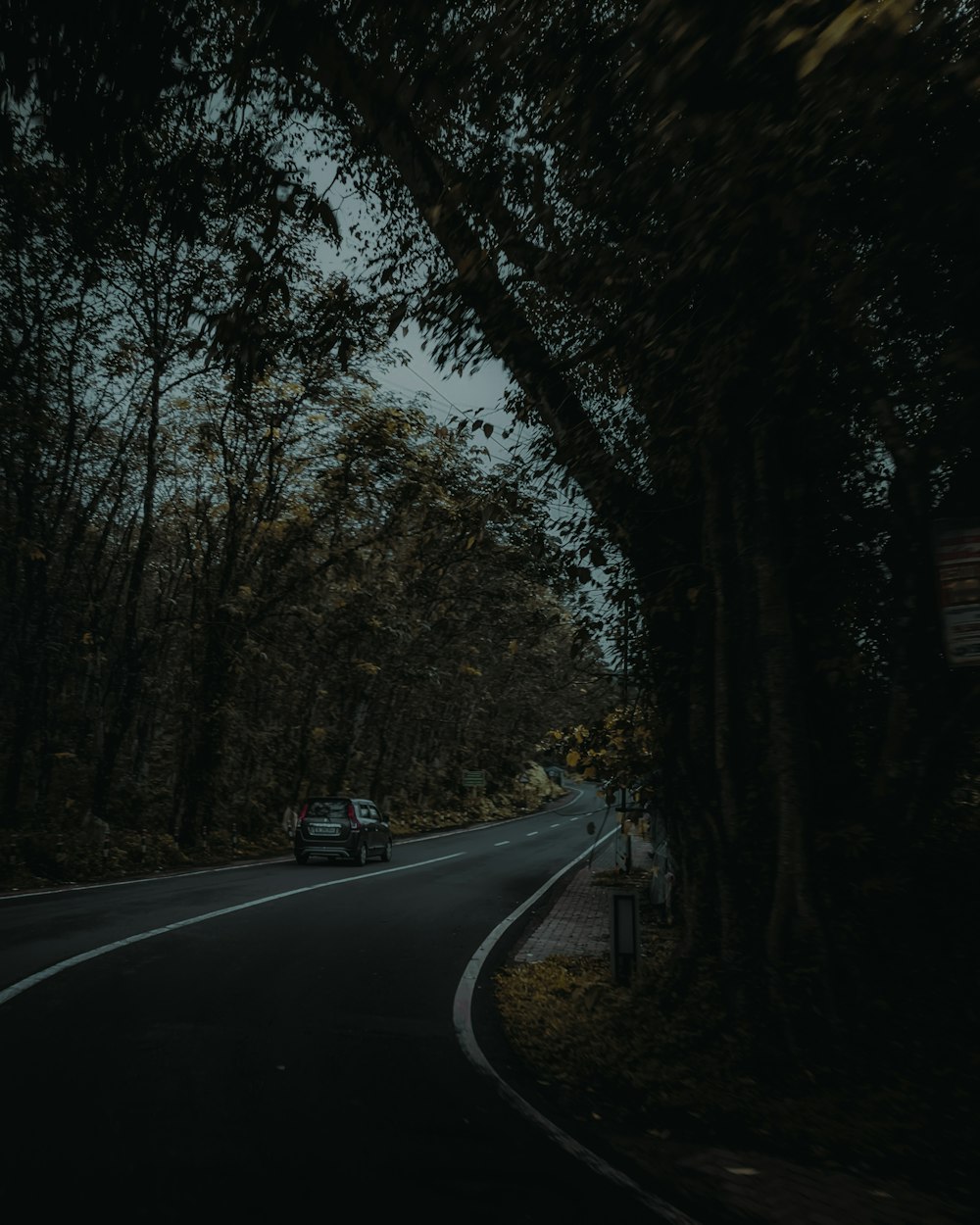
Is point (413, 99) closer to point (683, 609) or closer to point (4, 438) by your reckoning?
point (683, 609)

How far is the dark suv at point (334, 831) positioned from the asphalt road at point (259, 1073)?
28.0ft

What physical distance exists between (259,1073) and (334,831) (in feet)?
51.3

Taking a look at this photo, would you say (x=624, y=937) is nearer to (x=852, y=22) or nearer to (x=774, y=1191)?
A: (x=774, y=1191)

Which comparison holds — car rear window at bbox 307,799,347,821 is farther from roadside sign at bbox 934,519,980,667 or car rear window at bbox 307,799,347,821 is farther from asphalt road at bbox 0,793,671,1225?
roadside sign at bbox 934,519,980,667

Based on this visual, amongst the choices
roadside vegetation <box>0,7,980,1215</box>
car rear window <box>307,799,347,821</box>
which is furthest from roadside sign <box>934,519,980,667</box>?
car rear window <box>307,799,347,821</box>

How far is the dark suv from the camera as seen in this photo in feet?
68.0

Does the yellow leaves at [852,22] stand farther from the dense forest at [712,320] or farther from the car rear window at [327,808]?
the car rear window at [327,808]

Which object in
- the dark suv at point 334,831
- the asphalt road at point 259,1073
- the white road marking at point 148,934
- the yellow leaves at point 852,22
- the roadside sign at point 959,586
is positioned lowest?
the asphalt road at point 259,1073


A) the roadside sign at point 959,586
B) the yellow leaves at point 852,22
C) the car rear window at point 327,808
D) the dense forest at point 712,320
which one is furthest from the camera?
the car rear window at point 327,808

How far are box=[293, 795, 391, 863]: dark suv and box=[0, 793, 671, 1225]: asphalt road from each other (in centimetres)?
854

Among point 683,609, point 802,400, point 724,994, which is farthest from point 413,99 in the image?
point 724,994

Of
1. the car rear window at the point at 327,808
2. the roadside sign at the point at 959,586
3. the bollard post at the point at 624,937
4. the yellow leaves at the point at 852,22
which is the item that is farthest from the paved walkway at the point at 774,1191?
the car rear window at the point at 327,808

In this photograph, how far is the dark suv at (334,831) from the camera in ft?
68.0

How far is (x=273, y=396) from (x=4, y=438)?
714 cm
